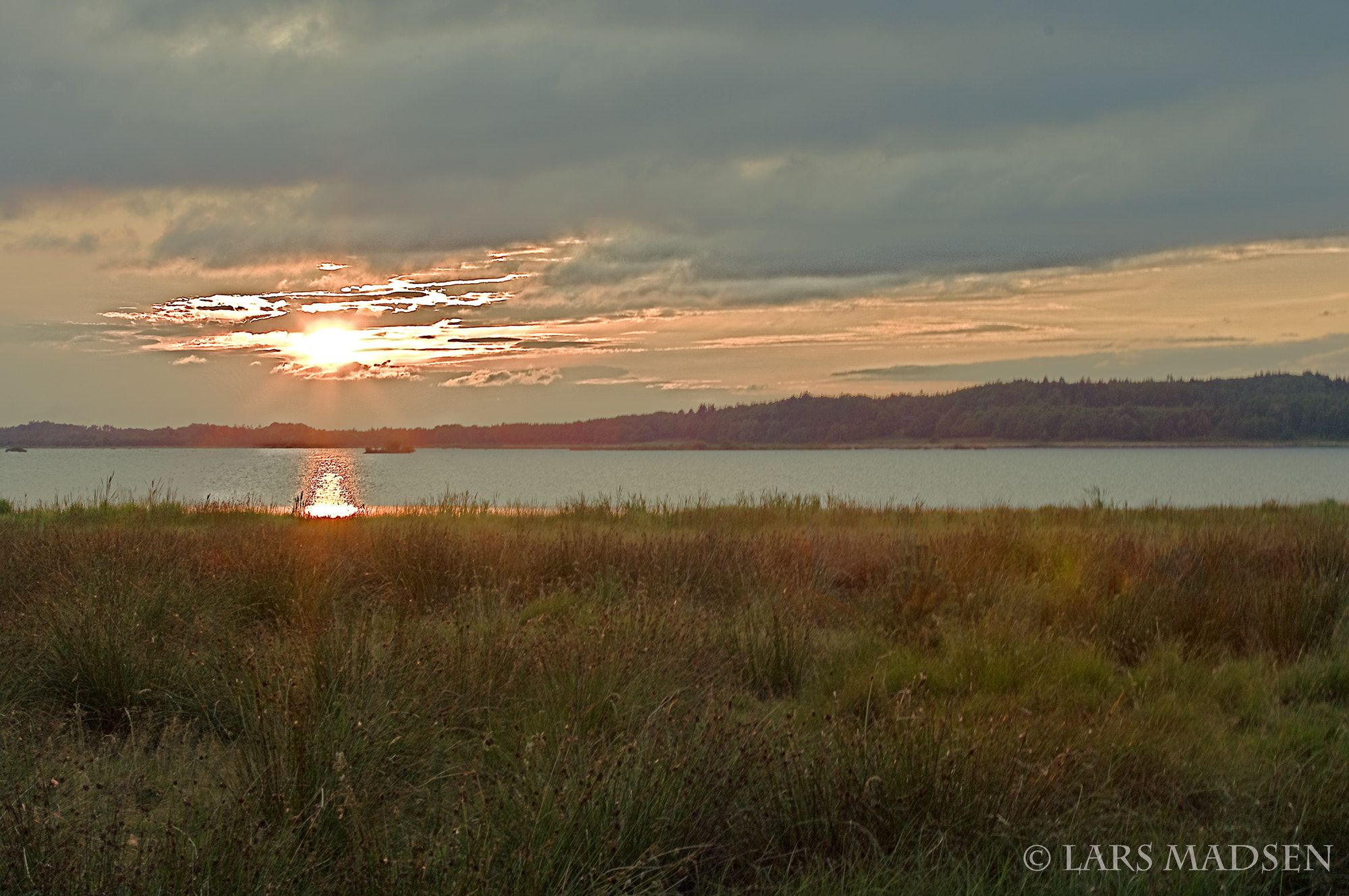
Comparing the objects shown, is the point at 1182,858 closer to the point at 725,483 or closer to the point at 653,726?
the point at 653,726

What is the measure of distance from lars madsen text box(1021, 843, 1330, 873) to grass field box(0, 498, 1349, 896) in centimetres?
4

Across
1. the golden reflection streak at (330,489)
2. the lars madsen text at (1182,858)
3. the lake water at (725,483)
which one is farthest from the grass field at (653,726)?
the lake water at (725,483)

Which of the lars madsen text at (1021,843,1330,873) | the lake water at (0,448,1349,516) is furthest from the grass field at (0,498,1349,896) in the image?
the lake water at (0,448,1349,516)

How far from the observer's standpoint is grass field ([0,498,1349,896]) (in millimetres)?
3162

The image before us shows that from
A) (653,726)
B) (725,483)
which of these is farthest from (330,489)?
(653,726)

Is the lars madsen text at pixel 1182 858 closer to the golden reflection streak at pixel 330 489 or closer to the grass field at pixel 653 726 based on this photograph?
Result: the grass field at pixel 653 726

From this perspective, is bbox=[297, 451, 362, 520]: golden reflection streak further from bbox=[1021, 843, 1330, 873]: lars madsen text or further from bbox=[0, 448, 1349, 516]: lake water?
bbox=[1021, 843, 1330, 873]: lars madsen text

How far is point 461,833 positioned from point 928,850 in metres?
1.71

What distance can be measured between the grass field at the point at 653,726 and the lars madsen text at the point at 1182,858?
0.13ft

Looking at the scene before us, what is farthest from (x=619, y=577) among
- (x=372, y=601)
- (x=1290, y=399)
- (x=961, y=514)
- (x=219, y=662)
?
(x=1290, y=399)

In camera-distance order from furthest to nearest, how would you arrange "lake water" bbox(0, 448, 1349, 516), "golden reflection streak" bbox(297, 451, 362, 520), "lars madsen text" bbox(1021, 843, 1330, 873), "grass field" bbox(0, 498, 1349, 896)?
"lake water" bbox(0, 448, 1349, 516)
"golden reflection streak" bbox(297, 451, 362, 520)
"lars madsen text" bbox(1021, 843, 1330, 873)
"grass field" bbox(0, 498, 1349, 896)

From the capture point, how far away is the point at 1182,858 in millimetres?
3523

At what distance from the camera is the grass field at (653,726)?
124 inches

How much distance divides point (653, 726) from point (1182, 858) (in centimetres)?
230
